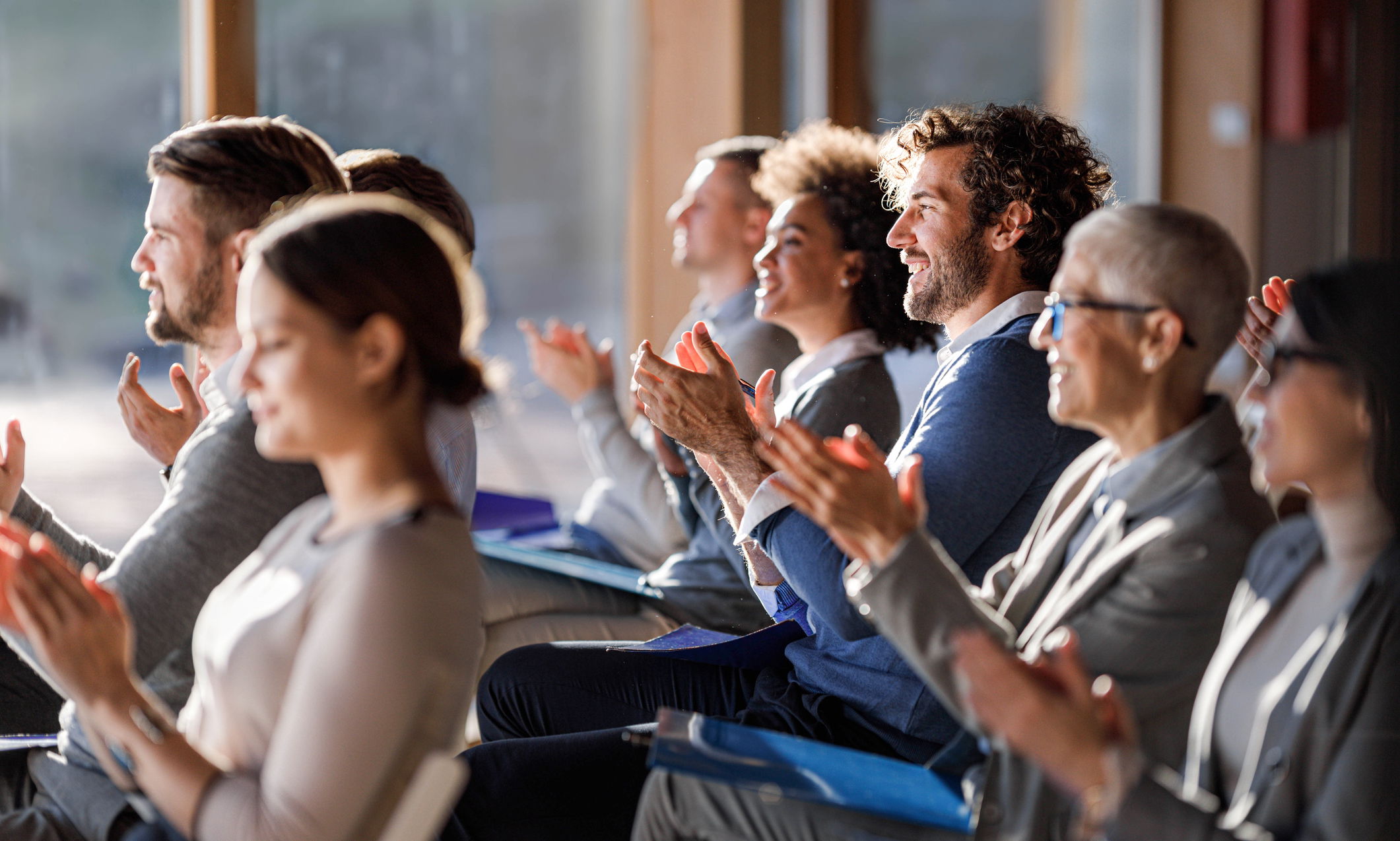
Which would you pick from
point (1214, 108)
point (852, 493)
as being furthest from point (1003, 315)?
point (1214, 108)

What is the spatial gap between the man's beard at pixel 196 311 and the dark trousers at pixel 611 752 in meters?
0.71

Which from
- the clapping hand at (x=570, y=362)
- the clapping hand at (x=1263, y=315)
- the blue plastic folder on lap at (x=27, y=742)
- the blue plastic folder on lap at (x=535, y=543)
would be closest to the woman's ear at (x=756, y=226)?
the clapping hand at (x=570, y=362)

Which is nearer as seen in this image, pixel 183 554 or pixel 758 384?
pixel 183 554

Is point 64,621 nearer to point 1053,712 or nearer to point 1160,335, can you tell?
point 1053,712

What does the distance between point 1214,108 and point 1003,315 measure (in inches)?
161

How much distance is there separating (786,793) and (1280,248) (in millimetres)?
3899

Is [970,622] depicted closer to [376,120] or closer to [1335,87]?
[376,120]

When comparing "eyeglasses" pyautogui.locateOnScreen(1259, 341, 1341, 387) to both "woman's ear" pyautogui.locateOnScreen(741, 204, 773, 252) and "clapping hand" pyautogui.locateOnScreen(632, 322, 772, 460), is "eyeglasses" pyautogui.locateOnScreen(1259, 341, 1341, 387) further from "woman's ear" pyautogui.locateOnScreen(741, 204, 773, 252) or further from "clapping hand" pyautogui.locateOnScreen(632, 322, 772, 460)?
"woman's ear" pyautogui.locateOnScreen(741, 204, 773, 252)

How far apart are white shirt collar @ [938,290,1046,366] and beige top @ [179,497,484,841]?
91 cm

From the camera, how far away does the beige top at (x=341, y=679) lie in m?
1.10

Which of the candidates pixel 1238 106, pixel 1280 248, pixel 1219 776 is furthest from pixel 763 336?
pixel 1238 106

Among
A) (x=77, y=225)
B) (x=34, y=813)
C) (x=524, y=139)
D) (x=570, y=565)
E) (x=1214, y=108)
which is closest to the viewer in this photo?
(x=34, y=813)

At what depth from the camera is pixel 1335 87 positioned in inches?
178

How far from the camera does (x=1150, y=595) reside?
3.93 feet
